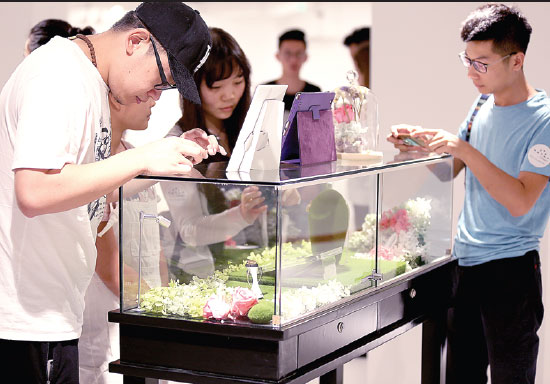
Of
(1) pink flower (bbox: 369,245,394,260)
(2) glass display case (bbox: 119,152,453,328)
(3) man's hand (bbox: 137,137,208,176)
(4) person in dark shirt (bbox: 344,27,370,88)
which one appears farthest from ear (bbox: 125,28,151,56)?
(4) person in dark shirt (bbox: 344,27,370,88)

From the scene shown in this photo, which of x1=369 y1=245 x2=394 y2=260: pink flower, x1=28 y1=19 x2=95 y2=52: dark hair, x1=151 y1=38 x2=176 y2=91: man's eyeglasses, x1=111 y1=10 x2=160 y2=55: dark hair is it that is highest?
x1=28 y1=19 x2=95 y2=52: dark hair

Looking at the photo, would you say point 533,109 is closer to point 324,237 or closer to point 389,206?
point 389,206

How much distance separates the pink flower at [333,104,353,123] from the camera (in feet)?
10.6

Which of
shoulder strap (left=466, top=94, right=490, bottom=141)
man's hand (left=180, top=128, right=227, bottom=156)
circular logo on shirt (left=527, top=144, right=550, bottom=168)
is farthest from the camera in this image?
shoulder strap (left=466, top=94, right=490, bottom=141)

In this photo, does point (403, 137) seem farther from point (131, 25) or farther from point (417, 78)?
point (131, 25)

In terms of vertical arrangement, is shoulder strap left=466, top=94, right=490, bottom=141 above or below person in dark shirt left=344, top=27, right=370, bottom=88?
below

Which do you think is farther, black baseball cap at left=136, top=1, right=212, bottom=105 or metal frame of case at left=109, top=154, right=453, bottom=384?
metal frame of case at left=109, top=154, right=453, bottom=384

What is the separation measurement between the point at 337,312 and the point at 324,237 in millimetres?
299

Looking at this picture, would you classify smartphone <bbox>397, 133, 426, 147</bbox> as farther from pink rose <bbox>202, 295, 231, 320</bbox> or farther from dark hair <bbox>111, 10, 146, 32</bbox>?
dark hair <bbox>111, 10, 146, 32</bbox>

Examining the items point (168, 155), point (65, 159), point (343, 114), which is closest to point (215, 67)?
point (343, 114)

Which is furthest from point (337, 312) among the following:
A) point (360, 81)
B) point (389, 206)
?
point (360, 81)

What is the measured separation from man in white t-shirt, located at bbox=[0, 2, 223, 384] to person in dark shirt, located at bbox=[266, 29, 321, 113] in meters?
4.46

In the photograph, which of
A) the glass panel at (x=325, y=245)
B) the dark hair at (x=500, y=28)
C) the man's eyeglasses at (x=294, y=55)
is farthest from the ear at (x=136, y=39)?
the man's eyeglasses at (x=294, y=55)

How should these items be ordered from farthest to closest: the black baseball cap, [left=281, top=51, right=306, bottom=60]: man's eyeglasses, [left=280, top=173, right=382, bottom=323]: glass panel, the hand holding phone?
[left=281, top=51, right=306, bottom=60]: man's eyeglasses → the hand holding phone → [left=280, top=173, right=382, bottom=323]: glass panel → the black baseball cap
